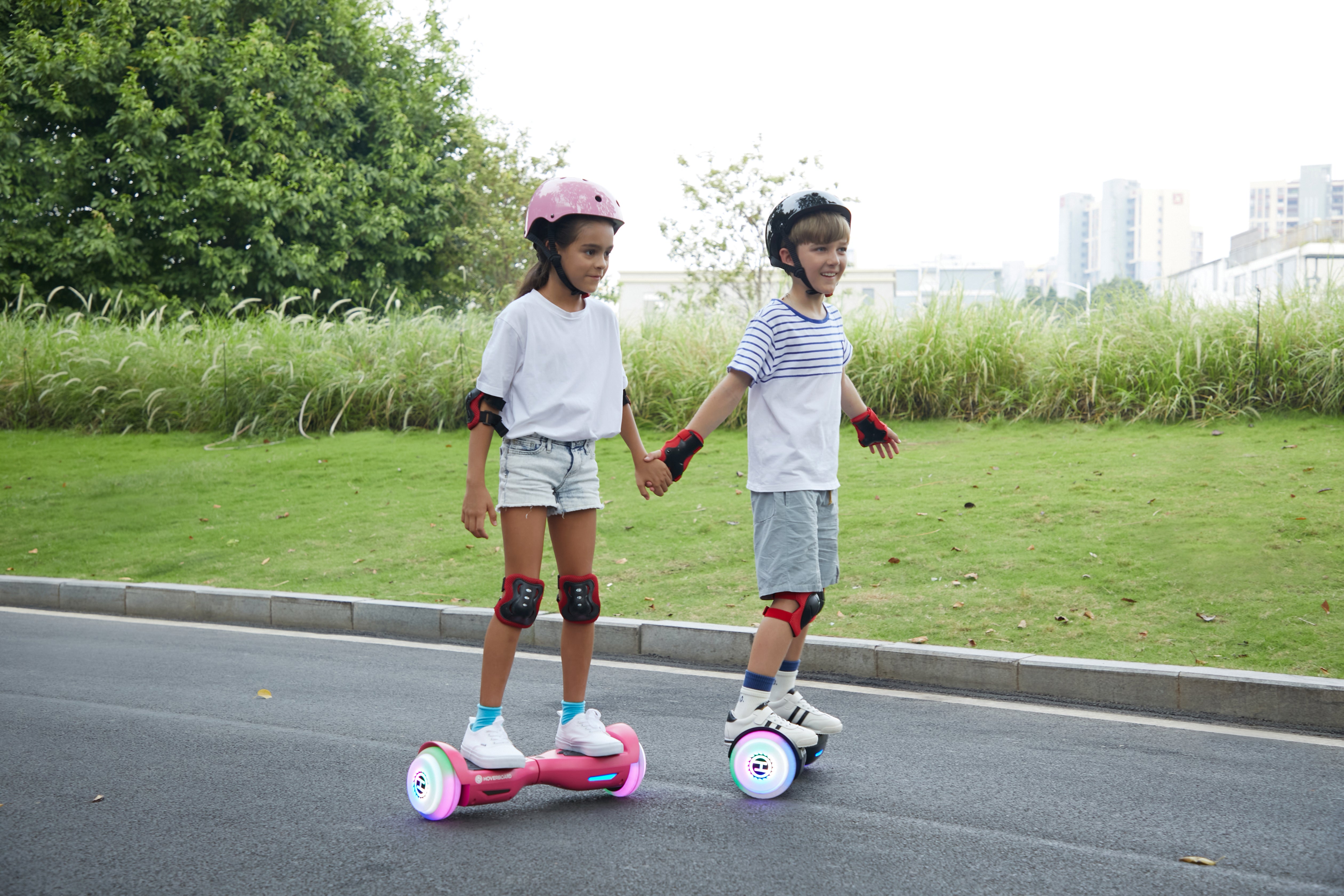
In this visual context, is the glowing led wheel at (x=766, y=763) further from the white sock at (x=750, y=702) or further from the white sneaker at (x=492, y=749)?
the white sneaker at (x=492, y=749)

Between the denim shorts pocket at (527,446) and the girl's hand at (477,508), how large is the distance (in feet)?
0.49

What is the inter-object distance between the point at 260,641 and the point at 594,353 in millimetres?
4057

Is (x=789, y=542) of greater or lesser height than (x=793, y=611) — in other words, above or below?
above

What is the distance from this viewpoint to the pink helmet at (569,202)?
3.32 metres

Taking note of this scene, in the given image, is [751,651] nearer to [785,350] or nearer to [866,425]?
[866,425]

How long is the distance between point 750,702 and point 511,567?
2.98 ft

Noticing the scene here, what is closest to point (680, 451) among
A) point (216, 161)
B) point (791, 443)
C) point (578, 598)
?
point (791, 443)

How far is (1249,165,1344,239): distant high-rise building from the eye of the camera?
319 feet

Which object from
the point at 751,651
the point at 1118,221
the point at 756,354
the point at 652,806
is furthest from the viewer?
the point at 1118,221

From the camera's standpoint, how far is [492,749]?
3.23 m

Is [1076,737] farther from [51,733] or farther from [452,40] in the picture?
[452,40]

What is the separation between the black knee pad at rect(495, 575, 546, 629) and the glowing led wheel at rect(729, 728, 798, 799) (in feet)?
2.70

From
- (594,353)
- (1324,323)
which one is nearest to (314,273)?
(1324,323)

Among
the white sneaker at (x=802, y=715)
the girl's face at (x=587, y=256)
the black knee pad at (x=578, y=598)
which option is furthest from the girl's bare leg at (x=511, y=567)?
the white sneaker at (x=802, y=715)
